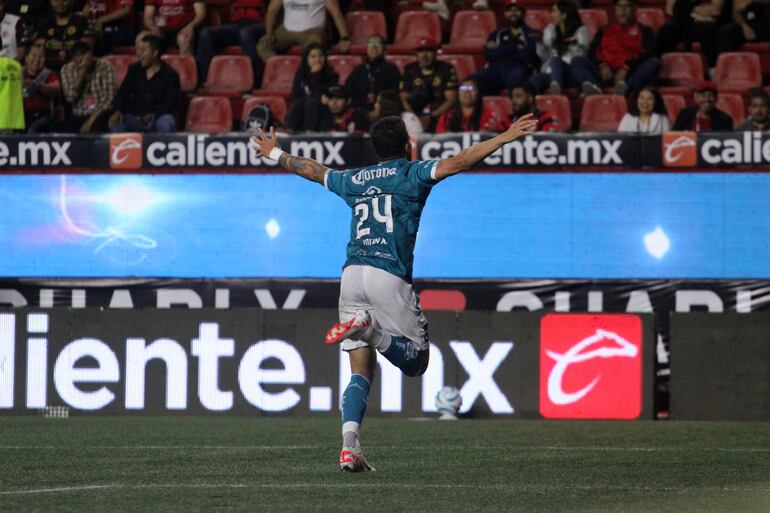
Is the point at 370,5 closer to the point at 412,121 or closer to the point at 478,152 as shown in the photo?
the point at 412,121

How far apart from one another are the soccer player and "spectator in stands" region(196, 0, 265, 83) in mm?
9933

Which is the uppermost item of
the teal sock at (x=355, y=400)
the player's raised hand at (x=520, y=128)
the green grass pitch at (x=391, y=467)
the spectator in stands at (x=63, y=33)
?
the spectator in stands at (x=63, y=33)

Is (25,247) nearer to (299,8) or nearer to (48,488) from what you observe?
(299,8)

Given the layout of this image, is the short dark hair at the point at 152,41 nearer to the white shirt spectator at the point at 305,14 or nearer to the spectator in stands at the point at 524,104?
the white shirt spectator at the point at 305,14

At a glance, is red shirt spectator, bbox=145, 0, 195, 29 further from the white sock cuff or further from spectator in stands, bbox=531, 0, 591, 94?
the white sock cuff

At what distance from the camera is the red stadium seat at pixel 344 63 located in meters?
16.8

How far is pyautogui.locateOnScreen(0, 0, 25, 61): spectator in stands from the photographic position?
1751cm

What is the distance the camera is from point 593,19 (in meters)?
17.6

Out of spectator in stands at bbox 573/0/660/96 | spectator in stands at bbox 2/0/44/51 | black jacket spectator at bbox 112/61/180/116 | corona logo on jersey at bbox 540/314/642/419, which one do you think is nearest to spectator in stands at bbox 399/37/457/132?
spectator in stands at bbox 573/0/660/96

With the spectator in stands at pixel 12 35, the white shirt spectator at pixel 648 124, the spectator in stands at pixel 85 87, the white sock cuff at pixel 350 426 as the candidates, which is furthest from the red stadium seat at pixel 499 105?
the white sock cuff at pixel 350 426

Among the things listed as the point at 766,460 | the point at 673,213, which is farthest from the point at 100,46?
the point at 766,460

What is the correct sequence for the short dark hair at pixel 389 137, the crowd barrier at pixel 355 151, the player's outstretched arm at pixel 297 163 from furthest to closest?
1. the crowd barrier at pixel 355 151
2. the player's outstretched arm at pixel 297 163
3. the short dark hair at pixel 389 137

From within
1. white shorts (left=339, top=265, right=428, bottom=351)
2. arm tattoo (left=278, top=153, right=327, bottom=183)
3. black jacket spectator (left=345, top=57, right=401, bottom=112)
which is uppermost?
black jacket spectator (left=345, top=57, right=401, bottom=112)

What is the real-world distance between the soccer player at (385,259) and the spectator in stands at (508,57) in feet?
27.7
